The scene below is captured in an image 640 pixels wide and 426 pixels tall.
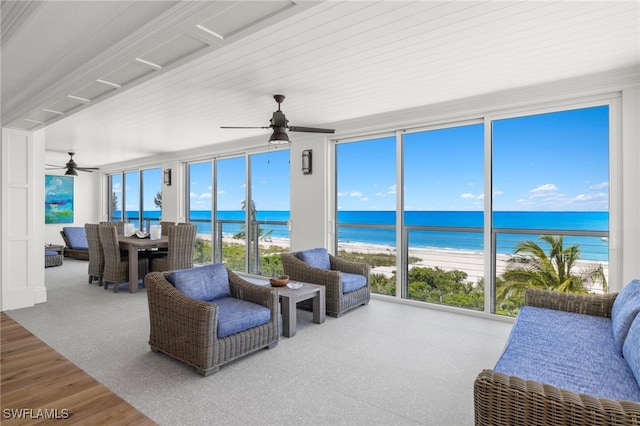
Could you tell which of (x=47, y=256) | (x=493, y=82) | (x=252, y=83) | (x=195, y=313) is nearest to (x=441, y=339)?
(x=195, y=313)

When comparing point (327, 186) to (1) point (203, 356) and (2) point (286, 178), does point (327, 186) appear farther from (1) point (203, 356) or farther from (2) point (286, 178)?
(1) point (203, 356)

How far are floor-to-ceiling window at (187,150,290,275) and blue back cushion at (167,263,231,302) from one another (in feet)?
9.54

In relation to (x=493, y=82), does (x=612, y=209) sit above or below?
below

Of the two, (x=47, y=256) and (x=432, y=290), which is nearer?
(x=432, y=290)

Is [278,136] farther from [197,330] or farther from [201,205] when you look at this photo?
[201,205]

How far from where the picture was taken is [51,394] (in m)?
2.41

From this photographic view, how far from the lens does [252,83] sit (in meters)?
3.59

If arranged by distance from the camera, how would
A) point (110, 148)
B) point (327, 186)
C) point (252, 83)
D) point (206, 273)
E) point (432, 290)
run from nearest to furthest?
1. point (206, 273)
2. point (252, 83)
3. point (432, 290)
4. point (327, 186)
5. point (110, 148)

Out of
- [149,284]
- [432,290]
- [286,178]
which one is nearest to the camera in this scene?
[149,284]

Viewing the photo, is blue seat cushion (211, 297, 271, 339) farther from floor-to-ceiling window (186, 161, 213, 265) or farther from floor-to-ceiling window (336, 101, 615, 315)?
floor-to-ceiling window (186, 161, 213, 265)

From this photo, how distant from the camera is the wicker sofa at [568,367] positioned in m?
1.36

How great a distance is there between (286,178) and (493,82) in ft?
16.3

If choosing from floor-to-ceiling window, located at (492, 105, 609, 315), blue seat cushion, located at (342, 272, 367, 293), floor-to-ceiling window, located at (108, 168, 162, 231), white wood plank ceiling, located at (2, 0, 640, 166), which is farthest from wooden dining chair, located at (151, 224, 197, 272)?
floor-to-ceiling window, located at (492, 105, 609, 315)

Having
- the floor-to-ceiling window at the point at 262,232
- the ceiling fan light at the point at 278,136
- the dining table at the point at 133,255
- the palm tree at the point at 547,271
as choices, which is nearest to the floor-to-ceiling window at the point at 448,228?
the palm tree at the point at 547,271
